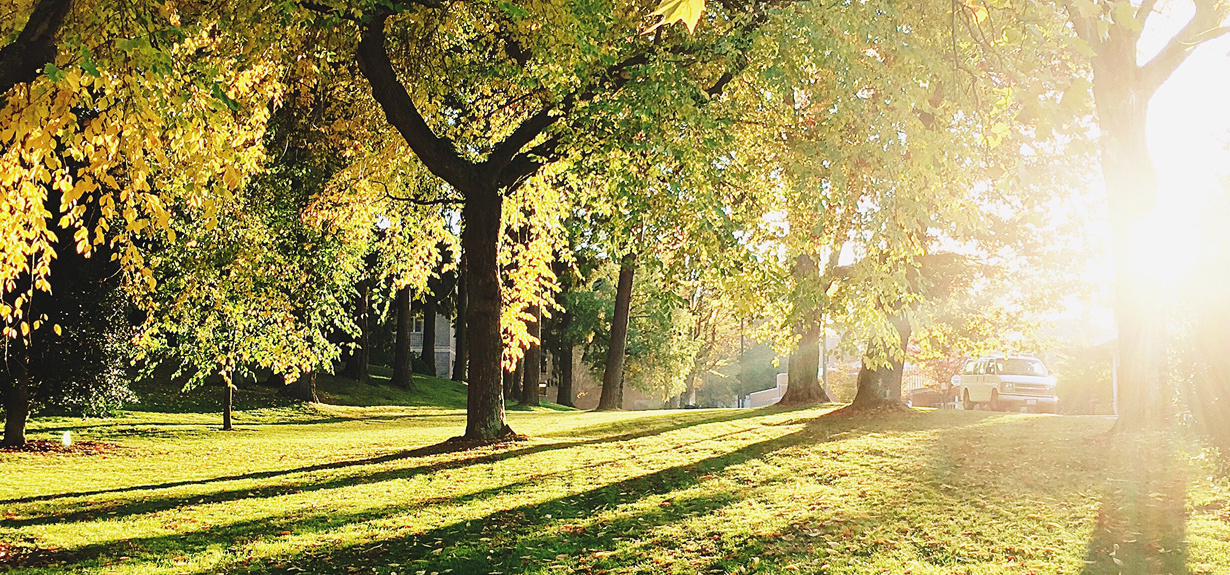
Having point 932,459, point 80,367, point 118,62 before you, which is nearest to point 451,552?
point 118,62

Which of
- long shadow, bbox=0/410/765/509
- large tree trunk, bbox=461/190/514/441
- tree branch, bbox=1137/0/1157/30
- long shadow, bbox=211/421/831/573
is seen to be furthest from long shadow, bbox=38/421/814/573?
tree branch, bbox=1137/0/1157/30

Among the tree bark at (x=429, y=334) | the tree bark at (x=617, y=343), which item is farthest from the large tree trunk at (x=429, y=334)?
the tree bark at (x=617, y=343)

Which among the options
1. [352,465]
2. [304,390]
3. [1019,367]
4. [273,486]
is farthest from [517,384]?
[273,486]

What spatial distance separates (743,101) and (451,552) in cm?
800

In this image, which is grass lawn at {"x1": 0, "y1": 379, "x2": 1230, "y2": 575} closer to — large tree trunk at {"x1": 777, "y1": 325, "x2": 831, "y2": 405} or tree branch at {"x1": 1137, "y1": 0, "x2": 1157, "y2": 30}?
tree branch at {"x1": 1137, "y1": 0, "x2": 1157, "y2": 30}

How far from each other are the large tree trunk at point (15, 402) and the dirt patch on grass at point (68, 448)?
207 millimetres

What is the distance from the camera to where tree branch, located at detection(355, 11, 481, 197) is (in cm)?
1375

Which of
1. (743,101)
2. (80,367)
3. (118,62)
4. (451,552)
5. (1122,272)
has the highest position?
(743,101)

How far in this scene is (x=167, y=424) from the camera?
19.8 m

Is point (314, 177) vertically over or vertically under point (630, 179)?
over

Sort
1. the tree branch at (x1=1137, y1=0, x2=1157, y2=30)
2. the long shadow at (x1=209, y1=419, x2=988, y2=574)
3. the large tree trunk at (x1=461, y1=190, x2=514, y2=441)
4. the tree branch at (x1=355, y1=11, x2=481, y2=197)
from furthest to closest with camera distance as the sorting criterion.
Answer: the large tree trunk at (x1=461, y1=190, x2=514, y2=441), the tree branch at (x1=355, y1=11, x2=481, y2=197), the long shadow at (x1=209, y1=419, x2=988, y2=574), the tree branch at (x1=1137, y1=0, x2=1157, y2=30)

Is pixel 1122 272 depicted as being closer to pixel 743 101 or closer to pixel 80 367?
pixel 743 101

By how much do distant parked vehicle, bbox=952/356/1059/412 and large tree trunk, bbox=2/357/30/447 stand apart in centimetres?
2382

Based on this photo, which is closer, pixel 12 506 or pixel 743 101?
pixel 12 506
